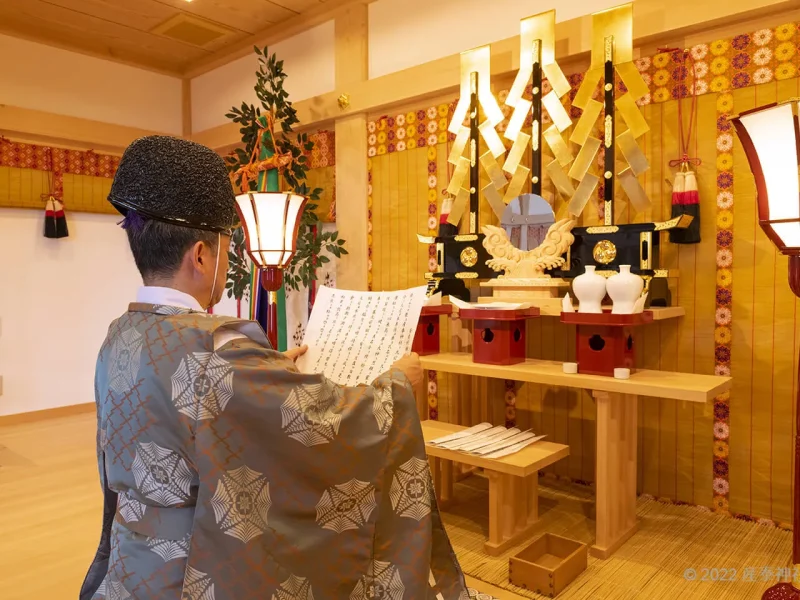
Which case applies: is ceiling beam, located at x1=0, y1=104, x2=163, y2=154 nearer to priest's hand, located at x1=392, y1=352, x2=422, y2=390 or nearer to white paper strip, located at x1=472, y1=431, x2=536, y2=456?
white paper strip, located at x1=472, y1=431, x2=536, y2=456

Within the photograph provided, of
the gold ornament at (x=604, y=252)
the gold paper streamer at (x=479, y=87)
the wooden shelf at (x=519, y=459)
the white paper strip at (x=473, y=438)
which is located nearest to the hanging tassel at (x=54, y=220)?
the gold paper streamer at (x=479, y=87)

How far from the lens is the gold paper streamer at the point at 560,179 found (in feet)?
9.88

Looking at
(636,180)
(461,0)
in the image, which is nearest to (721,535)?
(636,180)

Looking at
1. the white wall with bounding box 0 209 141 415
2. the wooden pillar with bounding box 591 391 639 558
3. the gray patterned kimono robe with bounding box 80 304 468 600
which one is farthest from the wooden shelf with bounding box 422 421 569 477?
the white wall with bounding box 0 209 141 415

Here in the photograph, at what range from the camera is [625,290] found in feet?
7.82

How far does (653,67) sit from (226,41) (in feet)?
11.4

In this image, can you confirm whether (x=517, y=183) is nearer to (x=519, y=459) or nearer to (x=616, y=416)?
(x=616, y=416)

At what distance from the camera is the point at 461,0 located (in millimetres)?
3543

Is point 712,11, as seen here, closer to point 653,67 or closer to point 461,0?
point 653,67

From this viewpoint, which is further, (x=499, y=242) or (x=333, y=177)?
(x=333, y=177)

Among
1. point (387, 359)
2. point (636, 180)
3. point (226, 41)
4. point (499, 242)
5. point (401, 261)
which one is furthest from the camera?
point (226, 41)

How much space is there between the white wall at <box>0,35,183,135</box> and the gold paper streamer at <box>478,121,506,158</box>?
11.4 feet

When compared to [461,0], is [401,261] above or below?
below

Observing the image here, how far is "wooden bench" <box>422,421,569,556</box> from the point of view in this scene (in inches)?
91.3
